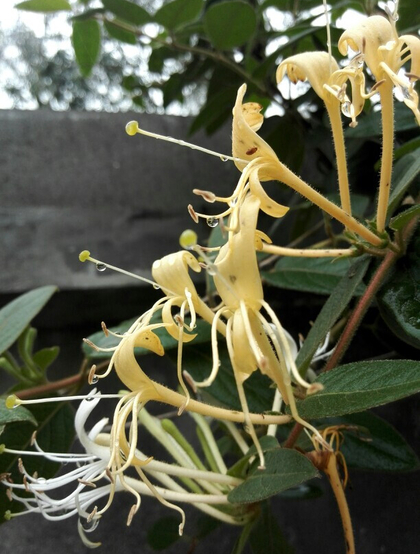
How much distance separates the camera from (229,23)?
0.71 m

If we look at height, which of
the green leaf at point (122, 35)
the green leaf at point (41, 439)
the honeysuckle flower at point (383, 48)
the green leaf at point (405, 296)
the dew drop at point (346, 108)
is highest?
the honeysuckle flower at point (383, 48)

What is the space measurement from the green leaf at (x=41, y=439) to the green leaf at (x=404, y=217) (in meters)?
0.42

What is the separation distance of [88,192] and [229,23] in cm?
41

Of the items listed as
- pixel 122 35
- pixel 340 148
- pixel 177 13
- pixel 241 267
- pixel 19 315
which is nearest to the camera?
pixel 241 267

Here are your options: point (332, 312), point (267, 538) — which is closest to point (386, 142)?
point (332, 312)

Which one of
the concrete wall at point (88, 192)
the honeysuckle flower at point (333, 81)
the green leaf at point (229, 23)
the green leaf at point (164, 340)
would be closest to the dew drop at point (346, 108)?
the honeysuckle flower at point (333, 81)

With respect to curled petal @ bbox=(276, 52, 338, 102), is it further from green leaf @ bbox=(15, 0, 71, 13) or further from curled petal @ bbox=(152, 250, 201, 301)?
green leaf @ bbox=(15, 0, 71, 13)

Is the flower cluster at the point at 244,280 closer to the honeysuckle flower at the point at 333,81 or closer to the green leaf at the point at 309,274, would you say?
the honeysuckle flower at the point at 333,81

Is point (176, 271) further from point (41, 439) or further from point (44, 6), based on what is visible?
point (44, 6)

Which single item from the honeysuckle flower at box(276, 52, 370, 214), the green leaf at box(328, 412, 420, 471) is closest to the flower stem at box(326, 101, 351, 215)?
the honeysuckle flower at box(276, 52, 370, 214)

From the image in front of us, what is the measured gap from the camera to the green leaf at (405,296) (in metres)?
0.37

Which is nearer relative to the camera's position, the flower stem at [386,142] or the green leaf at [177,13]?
the flower stem at [386,142]

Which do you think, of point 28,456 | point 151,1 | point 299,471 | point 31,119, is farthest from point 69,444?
point 151,1

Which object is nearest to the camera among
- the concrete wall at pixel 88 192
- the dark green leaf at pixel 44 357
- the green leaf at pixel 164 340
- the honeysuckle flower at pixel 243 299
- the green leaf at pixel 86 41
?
the honeysuckle flower at pixel 243 299
